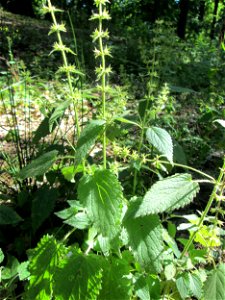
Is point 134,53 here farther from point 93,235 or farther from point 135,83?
point 93,235

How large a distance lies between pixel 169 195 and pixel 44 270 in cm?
52

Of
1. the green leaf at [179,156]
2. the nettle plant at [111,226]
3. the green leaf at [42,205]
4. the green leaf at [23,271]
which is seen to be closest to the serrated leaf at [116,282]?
the nettle plant at [111,226]

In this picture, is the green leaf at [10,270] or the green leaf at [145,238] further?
the green leaf at [10,270]

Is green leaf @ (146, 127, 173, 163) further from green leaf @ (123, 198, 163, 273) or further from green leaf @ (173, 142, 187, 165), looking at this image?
green leaf @ (173, 142, 187, 165)

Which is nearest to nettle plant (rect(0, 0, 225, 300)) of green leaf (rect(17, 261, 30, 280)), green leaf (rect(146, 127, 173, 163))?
green leaf (rect(146, 127, 173, 163))

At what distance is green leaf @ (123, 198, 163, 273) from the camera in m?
1.13

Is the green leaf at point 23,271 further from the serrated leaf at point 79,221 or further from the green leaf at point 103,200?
the green leaf at point 103,200

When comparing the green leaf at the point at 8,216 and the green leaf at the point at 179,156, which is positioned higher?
the green leaf at the point at 179,156

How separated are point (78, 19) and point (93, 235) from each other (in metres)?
8.56

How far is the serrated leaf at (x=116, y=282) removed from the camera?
1268 mm

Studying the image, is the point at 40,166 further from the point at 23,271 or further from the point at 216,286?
the point at 216,286

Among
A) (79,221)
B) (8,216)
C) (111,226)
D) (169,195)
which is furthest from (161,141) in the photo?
(8,216)

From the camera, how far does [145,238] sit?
1.15 metres

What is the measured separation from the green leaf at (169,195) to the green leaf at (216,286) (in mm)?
301
